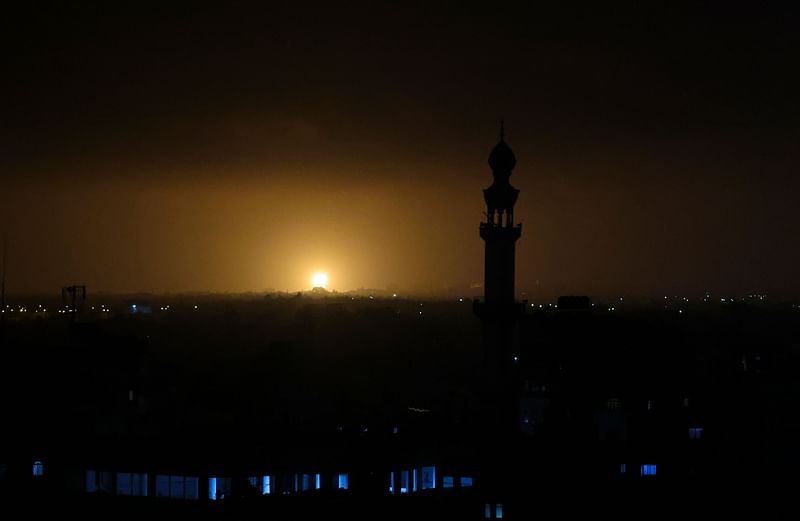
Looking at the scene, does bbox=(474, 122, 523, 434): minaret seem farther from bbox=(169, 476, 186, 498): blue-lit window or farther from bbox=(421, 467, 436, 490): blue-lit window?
bbox=(169, 476, 186, 498): blue-lit window

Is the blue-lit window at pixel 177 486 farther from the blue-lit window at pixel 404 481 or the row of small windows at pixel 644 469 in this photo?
the row of small windows at pixel 644 469

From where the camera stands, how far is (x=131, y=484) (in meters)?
31.0

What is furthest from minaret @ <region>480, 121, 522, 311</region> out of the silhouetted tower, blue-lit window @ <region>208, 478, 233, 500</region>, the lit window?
blue-lit window @ <region>208, 478, 233, 500</region>

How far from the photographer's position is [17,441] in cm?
3397

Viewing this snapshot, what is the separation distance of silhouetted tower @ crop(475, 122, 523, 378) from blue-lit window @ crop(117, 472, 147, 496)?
→ 13.2 metres

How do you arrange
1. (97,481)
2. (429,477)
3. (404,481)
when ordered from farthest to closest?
(429,477) → (404,481) → (97,481)

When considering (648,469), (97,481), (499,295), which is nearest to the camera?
(97,481)

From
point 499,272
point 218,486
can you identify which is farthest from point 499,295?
point 218,486

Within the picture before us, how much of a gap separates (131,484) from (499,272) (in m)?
14.8

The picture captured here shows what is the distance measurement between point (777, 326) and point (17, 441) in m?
126

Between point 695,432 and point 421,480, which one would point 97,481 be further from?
point 695,432

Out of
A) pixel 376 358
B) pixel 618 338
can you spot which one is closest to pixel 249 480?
pixel 618 338

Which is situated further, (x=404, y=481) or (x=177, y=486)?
(x=404, y=481)

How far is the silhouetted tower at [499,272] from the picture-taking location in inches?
1563
